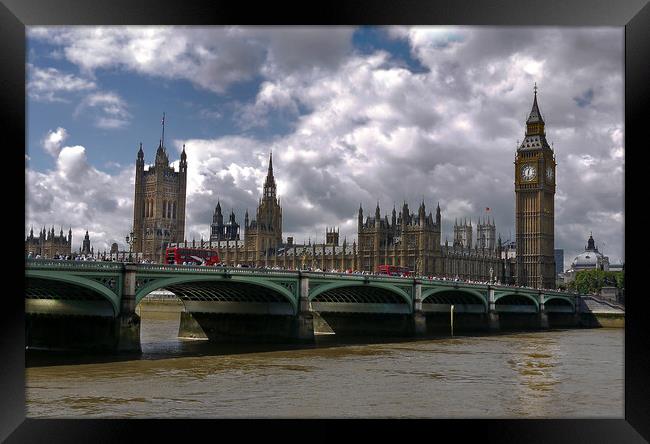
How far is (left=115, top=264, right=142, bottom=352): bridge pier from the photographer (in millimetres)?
26906

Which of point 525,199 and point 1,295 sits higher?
point 525,199

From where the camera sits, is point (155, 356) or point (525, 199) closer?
point (155, 356)

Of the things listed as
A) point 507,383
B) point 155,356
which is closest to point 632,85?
point 507,383

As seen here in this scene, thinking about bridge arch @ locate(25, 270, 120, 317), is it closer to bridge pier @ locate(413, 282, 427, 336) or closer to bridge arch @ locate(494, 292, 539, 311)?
bridge pier @ locate(413, 282, 427, 336)

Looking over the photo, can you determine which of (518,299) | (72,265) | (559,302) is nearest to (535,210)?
(559,302)

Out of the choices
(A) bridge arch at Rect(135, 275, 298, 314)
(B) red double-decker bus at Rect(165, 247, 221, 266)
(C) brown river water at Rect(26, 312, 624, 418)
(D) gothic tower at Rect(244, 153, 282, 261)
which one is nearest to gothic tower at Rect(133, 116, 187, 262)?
(D) gothic tower at Rect(244, 153, 282, 261)

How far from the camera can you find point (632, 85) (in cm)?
898

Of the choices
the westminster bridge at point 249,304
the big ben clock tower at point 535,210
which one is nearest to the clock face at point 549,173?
the big ben clock tower at point 535,210

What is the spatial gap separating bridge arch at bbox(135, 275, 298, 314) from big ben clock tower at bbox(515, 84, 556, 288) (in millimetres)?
69940

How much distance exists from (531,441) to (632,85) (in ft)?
13.8

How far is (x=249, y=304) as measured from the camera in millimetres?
37281

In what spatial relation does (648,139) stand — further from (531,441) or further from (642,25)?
(531,441)
